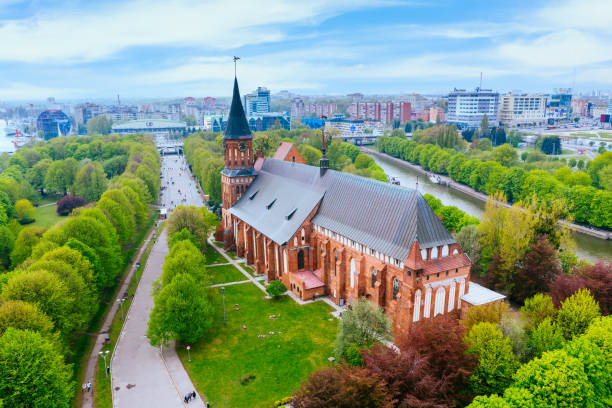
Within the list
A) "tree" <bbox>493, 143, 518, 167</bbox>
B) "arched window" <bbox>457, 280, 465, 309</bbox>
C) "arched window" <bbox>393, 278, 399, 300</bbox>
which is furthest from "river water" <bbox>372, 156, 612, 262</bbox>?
"arched window" <bbox>393, 278, 399, 300</bbox>

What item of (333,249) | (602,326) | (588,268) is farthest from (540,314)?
(333,249)

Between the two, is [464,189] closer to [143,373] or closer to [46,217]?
[143,373]

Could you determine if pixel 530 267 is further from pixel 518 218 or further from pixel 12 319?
pixel 12 319

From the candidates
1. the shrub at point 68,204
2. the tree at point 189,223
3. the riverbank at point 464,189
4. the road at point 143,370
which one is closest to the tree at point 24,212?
the shrub at point 68,204

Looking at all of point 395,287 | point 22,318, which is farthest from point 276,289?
point 22,318

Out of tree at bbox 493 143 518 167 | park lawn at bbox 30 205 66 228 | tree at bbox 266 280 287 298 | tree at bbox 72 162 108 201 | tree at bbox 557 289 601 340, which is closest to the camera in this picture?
tree at bbox 557 289 601 340

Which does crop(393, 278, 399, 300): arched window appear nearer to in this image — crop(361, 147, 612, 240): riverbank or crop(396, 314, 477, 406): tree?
crop(396, 314, 477, 406): tree
